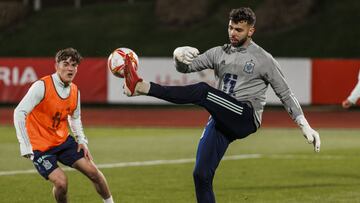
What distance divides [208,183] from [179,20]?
31817mm

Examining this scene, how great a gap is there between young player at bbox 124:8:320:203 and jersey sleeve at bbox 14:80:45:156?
61.8 inches

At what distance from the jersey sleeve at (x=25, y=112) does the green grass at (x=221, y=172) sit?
2540 millimetres

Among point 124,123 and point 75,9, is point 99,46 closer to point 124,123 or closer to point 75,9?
point 75,9

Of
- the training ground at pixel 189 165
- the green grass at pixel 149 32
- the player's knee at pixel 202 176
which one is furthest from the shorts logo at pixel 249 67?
the green grass at pixel 149 32

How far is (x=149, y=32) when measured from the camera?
1597 inches

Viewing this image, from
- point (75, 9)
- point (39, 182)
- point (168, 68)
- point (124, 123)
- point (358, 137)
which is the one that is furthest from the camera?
point (75, 9)

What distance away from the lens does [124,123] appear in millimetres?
27156

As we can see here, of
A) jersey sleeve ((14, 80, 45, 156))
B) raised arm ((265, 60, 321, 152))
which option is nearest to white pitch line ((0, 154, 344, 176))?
jersey sleeve ((14, 80, 45, 156))

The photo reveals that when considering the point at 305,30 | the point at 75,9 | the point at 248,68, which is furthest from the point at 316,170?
the point at 75,9

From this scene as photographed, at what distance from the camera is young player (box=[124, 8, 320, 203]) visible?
29.0ft

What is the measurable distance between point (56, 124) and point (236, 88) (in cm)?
205

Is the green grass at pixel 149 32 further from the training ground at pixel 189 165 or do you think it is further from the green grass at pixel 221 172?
the green grass at pixel 221 172

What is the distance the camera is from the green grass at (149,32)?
119 ft

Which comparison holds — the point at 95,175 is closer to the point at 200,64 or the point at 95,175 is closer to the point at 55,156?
the point at 55,156
